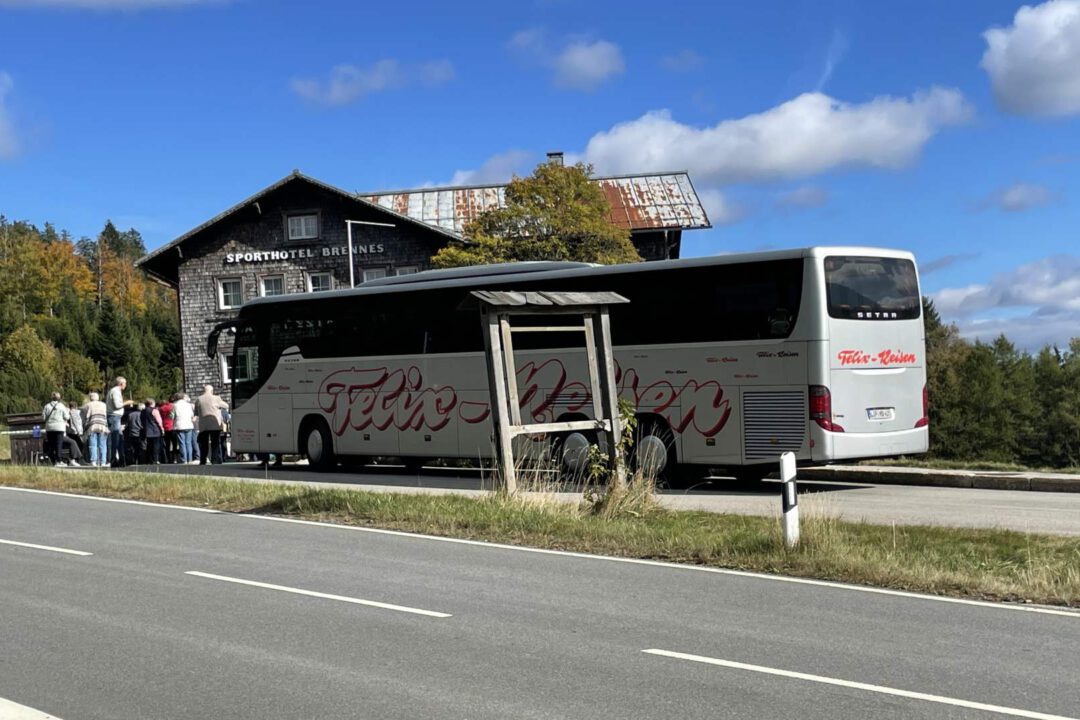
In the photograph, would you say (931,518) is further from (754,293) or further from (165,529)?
(165,529)

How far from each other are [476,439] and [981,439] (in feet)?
205

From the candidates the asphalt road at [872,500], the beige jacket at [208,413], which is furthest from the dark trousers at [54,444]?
the asphalt road at [872,500]

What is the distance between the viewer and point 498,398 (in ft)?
46.7

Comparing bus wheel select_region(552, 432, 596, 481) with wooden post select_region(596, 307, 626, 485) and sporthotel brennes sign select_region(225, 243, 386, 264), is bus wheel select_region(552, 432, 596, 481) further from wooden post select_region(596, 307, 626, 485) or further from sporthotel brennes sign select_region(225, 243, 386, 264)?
sporthotel brennes sign select_region(225, 243, 386, 264)

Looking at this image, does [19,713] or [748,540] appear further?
[748,540]

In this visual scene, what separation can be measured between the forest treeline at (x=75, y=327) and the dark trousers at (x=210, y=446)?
50732 millimetres

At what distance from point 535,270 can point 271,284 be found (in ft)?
110

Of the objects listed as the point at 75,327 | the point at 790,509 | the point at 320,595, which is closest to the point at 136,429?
the point at 320,595

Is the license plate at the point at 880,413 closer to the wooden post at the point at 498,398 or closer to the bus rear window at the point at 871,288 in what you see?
the bus rear window at the point at 871,288

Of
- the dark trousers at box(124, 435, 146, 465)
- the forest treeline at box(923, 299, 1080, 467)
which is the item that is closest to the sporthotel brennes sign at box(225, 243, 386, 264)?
the dark trousers at box(124, 435, 146, 465)

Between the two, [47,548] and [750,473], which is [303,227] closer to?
[750,473]

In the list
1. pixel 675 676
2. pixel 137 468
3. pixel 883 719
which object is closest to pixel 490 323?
pixel 675 676

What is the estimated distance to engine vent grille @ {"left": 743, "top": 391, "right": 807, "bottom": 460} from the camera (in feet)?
54.9

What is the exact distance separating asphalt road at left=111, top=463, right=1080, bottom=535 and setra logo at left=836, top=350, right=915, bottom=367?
74.5 inches
